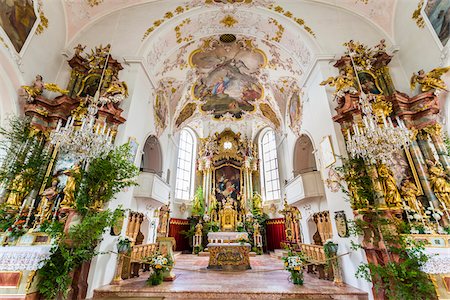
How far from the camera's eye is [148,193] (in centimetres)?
654

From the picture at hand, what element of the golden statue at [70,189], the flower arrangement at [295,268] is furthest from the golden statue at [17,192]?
the flower arrangement at [295,268]

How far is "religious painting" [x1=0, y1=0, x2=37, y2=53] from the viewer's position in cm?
493

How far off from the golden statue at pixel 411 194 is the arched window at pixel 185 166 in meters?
11.3

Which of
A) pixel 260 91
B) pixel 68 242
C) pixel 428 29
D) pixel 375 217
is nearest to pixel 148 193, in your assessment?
pixel 68 242

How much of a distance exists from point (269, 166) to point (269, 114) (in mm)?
4337

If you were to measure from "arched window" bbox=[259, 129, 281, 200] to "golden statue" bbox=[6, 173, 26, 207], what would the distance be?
11709mm

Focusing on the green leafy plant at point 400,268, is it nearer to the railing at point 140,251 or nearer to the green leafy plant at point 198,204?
the railing at point 140,251

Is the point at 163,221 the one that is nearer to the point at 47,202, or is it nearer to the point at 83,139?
the point at 47,202

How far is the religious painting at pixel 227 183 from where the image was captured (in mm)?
13539

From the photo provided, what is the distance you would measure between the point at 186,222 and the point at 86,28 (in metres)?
10.7

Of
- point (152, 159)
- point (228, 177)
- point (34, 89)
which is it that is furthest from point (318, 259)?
point (228, 177)

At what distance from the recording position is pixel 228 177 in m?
14.1

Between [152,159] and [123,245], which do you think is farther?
[152,159]

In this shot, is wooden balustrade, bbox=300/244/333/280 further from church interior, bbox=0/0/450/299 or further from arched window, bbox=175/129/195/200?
arched window, bbox=175/129/195/200
